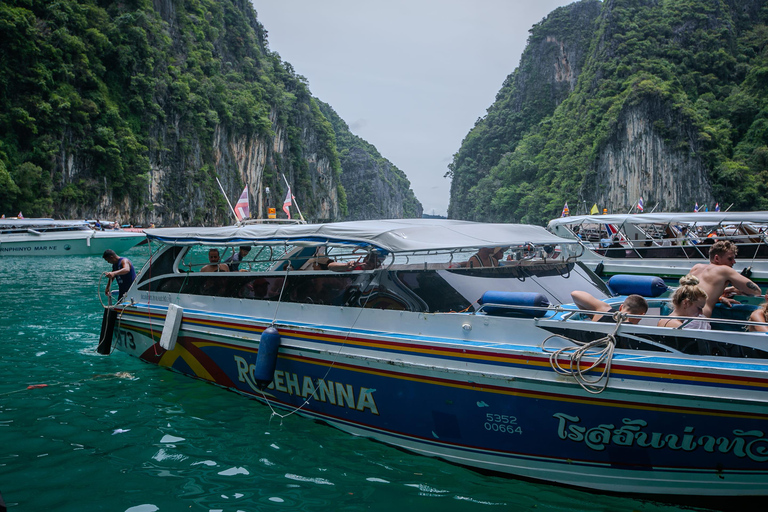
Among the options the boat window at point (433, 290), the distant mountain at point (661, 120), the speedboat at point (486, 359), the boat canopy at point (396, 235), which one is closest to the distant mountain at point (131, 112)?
the boat canopy at point (396, 235)

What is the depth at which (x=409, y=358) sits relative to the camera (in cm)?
445

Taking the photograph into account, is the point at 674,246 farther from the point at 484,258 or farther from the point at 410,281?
the point at 410,281

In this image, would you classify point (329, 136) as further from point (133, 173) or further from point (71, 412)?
point (71, 412)

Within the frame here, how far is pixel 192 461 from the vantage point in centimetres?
477

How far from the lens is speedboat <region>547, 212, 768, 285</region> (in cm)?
1332

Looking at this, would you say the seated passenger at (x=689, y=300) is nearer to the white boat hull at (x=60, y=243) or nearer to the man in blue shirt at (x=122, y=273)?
the man in blue shirt at (x=122, y=273)

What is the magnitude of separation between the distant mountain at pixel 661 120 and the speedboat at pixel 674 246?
41.6 metres

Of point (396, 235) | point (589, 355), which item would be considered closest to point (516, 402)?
point (589, 355)

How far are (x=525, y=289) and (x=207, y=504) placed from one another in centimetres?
345

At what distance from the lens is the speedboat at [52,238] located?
28281 millimetres

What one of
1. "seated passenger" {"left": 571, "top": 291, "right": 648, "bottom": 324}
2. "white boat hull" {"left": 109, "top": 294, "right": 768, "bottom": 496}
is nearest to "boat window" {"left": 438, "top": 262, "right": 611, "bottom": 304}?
"seated passenger" {"left": 571, "top": 291, "right": 648, "bottom": 324}

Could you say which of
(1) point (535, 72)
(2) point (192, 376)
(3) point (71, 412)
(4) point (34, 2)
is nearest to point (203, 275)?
(2) point (192, 376)

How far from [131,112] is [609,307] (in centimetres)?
5035

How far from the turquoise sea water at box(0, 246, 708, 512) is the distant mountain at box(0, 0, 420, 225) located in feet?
108
